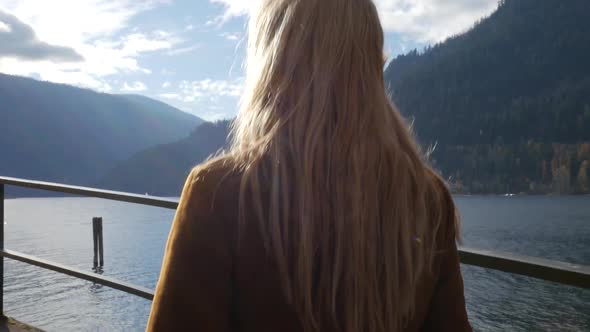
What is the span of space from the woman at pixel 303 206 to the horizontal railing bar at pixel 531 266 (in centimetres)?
49

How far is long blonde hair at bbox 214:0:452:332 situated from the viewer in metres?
0.94

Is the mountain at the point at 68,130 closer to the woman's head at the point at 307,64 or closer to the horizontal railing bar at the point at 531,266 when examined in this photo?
the horizontal railing bar at the point at 531,266

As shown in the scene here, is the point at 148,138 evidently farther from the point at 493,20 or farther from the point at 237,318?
the point at 237,318

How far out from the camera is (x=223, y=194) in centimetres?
93

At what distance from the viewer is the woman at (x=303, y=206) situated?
3.07 feet

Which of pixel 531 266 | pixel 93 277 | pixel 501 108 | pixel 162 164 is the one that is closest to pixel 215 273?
pixel 531 266

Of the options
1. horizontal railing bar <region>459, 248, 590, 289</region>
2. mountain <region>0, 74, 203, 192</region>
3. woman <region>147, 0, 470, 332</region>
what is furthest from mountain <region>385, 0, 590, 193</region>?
woman <region>147, 0, 470, 332</region>

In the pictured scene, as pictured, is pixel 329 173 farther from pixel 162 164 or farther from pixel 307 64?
pixel 162 164

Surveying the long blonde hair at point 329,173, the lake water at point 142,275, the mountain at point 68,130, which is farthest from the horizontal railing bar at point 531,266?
the mountain at point 68,130

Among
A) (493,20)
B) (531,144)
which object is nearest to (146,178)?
(531,144)

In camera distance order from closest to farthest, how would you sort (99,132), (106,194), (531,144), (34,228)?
1. (106,194)
2. (34,228)
3. (531,144)
4. (99,132)

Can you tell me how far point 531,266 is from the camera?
1380 mm

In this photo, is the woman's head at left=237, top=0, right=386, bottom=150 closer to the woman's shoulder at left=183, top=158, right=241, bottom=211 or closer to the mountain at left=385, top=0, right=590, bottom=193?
the woman's shoulder at left=183, top=158, right=241, bottom=211

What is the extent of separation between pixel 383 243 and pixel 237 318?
28cm
